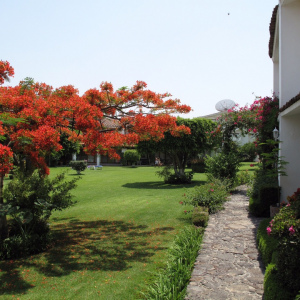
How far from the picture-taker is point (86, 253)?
6973mm

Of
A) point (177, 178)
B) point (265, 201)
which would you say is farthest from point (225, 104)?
point (265, 201)

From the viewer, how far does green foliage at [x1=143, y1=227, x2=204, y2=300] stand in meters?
4.33

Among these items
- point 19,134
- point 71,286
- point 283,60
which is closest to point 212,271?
point 71,286

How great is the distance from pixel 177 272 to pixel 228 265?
3.26 ft

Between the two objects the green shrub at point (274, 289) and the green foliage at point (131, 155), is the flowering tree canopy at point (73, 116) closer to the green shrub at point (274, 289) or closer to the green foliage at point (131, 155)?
the green shrub at point (274, 289)

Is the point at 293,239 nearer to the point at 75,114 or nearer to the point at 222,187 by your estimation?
the point at 75,114

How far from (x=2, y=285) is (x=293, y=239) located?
186 inches

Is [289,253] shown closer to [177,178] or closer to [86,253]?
[86,253]

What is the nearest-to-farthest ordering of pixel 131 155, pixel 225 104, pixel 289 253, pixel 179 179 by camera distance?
pixel 289 253 → pixel 179 179 → pixel 225 104 → pixel 131 155

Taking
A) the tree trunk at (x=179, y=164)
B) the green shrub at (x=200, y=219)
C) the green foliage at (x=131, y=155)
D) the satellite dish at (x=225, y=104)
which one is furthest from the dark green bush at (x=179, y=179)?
the green foliage at (x=131, y=155)

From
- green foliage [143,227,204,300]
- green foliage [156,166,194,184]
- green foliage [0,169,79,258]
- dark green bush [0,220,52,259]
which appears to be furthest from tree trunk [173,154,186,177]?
dark green bush [0,220,52,259]

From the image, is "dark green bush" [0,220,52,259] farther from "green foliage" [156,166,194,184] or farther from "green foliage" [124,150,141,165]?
"green foliage" [124,150,141,165]

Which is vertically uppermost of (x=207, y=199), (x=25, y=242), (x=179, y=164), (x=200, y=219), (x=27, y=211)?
(x=179, y=164)

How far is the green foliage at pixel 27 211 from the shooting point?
6738 mm
